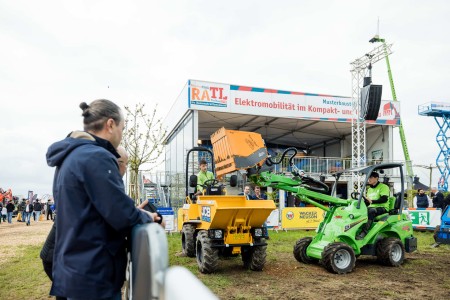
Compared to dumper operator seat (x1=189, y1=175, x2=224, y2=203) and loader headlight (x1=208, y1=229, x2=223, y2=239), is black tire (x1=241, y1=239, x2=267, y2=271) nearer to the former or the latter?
loader headlight (x1=208, y1=229, x2=223, y2=239)

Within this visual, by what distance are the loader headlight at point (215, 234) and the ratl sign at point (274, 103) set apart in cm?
1317

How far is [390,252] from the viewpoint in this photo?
29.1 ft

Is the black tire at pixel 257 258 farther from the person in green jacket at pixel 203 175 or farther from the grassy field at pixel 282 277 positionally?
the person in green jacket at pixel 203 175

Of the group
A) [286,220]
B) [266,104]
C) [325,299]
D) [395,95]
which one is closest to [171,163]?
[266,104]

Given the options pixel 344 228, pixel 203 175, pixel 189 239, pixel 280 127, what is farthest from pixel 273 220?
pixel 280 127

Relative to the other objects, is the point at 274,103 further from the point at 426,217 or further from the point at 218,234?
the point at 218,234

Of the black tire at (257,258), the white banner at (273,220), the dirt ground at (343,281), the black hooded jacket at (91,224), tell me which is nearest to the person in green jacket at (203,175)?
the dirt ground at (343,281)

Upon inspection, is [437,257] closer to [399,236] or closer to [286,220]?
[399,236]

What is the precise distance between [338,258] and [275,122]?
60.2 feet

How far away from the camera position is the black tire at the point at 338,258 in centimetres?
809

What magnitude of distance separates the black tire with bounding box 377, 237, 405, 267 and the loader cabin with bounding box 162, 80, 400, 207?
32.5ft

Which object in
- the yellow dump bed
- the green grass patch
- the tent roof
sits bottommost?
the green grass patch

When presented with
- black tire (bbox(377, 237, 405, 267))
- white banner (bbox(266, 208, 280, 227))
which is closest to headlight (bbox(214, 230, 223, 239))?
black tire (bbox(377, 237, 405, 267))

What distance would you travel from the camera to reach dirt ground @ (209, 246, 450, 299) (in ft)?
21.7
